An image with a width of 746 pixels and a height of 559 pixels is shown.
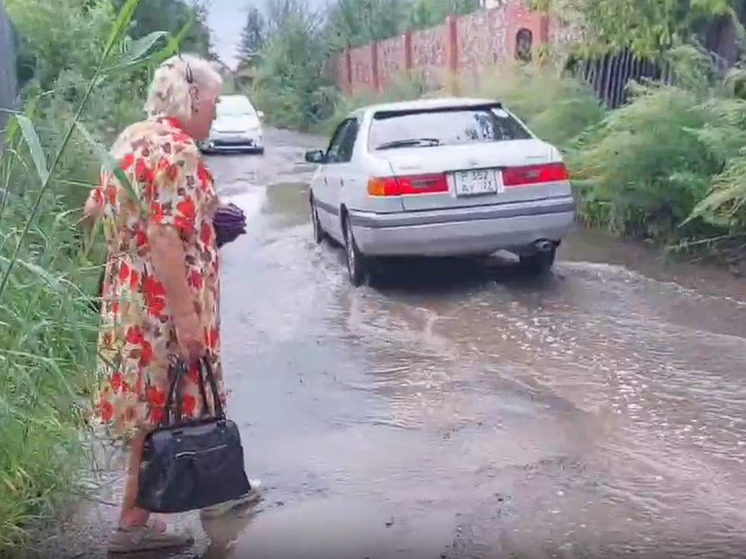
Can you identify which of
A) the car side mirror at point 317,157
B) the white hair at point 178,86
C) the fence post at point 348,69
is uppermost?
the fence post at point 348,69

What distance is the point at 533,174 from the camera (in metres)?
8.81

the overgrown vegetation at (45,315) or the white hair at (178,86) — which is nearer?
the overgrown vegetation at (45,315)

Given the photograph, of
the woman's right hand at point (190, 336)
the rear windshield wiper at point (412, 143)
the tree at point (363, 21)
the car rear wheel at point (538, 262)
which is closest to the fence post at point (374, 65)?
the tree at point (363, 21)

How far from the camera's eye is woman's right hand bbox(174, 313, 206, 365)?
4.09 metres

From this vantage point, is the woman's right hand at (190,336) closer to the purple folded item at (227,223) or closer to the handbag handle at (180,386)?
the handbag handle at (180,386)

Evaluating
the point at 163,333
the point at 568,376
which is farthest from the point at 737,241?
the point at 163,333

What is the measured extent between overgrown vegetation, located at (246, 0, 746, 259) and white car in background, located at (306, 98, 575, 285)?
118 cm

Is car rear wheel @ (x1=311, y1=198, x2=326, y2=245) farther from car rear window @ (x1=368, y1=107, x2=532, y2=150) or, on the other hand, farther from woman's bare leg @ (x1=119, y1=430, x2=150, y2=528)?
woman's bare leg @ (x1=119, y1=430, x2=150, y2=528)

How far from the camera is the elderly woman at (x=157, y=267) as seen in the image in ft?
13.2

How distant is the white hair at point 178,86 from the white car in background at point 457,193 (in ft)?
14.8

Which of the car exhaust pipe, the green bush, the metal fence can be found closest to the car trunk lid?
the car exhaust pipe

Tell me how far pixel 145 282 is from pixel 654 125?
7083 millimetres

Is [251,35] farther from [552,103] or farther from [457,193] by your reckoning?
[457,193]

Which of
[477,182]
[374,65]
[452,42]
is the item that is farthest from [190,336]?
[374,65]
